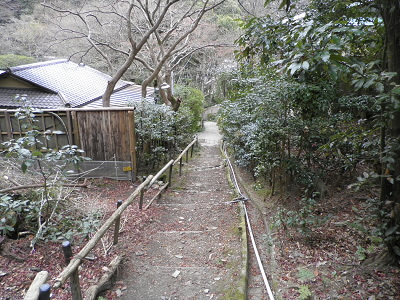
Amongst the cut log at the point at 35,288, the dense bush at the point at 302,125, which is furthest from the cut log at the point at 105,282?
the dense bush at the point at 302,125

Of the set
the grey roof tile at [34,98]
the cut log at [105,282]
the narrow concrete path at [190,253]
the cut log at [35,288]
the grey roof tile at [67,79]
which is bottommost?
the narrow concrete path at [190,253]

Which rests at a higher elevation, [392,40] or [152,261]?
[392,40]

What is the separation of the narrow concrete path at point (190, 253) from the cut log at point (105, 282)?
207 mm

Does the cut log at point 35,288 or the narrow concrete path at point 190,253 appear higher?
the cut log at point 35,288

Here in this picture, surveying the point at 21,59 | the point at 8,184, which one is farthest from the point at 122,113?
the point at 21,59

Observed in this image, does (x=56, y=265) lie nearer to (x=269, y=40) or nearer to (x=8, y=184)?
(x=8, y=184)

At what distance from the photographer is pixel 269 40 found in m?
4.05

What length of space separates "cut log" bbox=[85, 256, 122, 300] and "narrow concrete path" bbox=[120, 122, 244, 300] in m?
0.21

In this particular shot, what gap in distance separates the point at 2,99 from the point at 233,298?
10837mm

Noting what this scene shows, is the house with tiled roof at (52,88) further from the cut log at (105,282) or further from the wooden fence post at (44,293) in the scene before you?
the wooden fence post at (44,293)

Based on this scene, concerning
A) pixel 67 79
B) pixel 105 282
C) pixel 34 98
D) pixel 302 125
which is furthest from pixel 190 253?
pixel 67 79

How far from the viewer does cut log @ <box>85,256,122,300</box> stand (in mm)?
3111

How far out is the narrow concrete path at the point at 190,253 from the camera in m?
3.55

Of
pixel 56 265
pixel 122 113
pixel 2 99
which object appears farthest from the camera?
pixel 2 99
